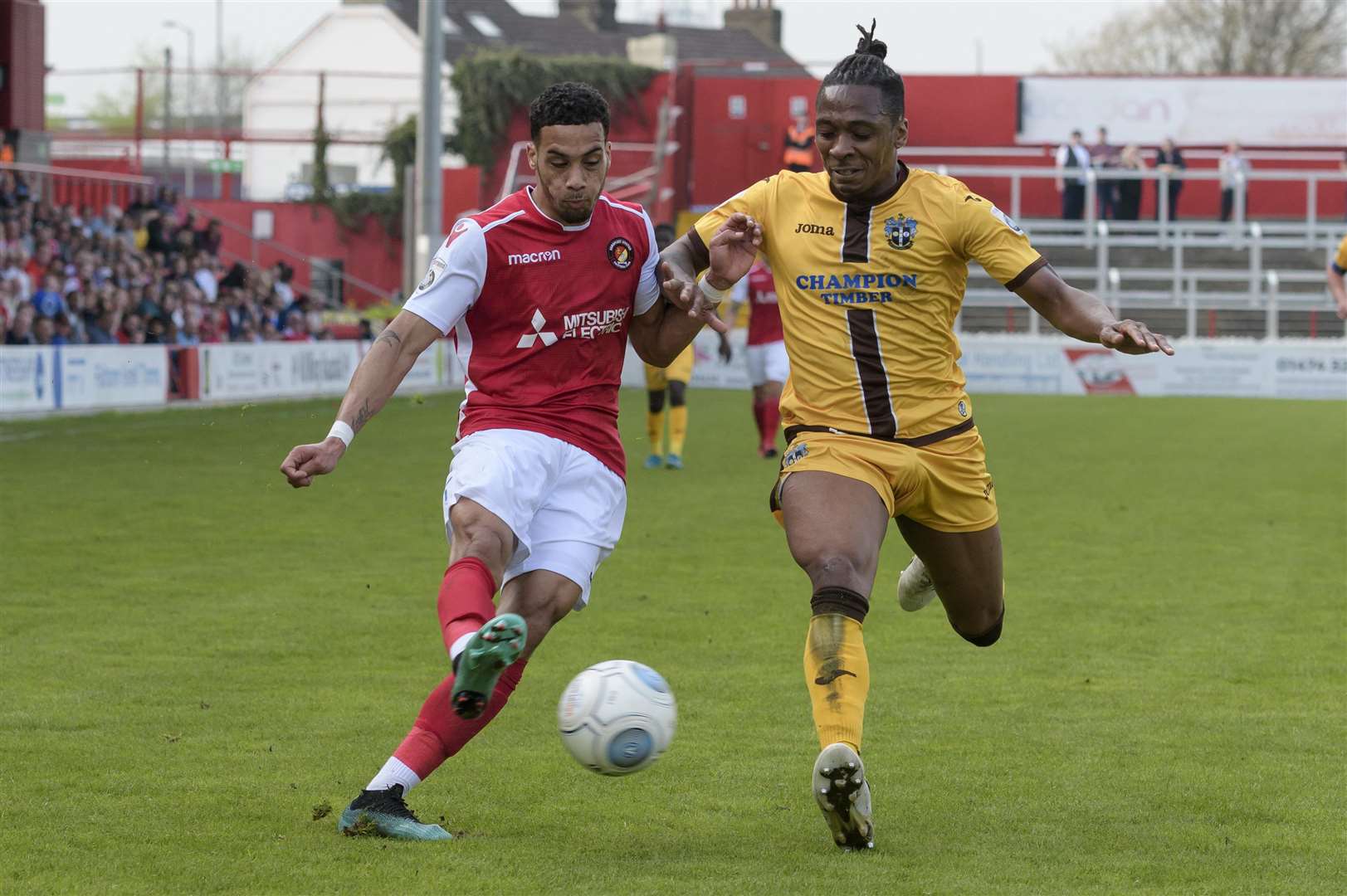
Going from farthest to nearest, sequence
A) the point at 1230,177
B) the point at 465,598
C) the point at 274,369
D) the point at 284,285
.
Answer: the point at 1230,177 < the point at 284,285 < the point at 274,369 < the point at 465,598

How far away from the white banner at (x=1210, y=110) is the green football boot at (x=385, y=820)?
36164mm

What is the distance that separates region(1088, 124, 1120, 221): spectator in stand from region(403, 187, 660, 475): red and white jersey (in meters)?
29.9

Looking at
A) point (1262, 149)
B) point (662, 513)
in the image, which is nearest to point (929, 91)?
point (1262, 149)

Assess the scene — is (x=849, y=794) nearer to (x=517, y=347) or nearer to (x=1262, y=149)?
(x=517, y=347)

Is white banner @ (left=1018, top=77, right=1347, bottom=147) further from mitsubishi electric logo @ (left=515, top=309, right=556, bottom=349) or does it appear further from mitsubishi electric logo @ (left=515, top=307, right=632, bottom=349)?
mitsubishi electric logo @ (left=515, top=309, right=556, bottom=349)

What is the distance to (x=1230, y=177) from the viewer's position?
33.6 m

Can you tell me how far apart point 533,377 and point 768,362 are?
11496 millimetres

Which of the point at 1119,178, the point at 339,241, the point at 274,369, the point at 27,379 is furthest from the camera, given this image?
the point at 339,241

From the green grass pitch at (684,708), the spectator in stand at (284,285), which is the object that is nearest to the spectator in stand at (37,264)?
the spectator in stand at (284,285)

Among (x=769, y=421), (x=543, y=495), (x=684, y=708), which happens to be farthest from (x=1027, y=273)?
(x=769, y=421)

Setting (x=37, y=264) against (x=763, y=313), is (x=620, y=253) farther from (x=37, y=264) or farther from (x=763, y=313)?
(x=37, y=264)

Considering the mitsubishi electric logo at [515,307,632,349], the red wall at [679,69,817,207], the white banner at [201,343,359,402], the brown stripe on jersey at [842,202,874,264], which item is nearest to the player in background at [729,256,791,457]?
the white banner at [201,343,359,402]

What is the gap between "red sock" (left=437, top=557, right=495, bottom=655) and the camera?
15.0ft

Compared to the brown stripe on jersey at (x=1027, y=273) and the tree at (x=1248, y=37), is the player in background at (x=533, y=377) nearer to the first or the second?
the brown stripe on jersey at (x=1027, y=273)
